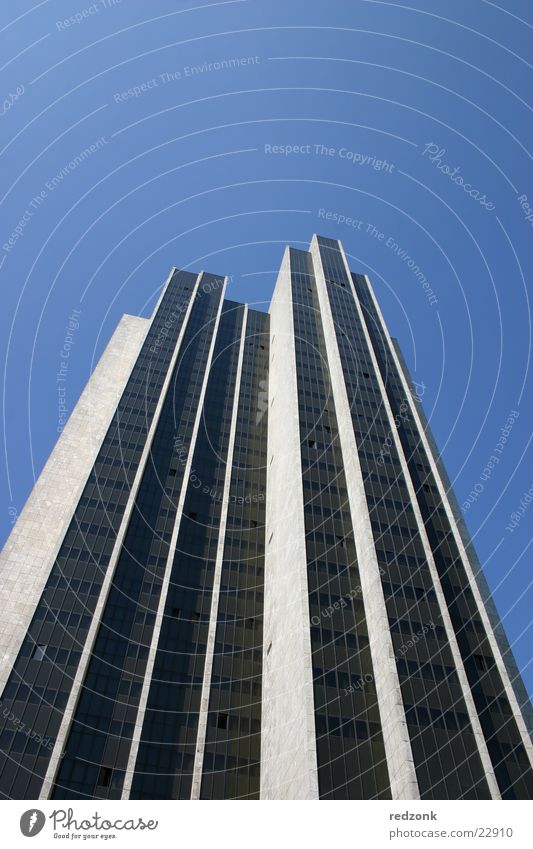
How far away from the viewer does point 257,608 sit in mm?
84625

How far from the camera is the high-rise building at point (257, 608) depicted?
195 feet

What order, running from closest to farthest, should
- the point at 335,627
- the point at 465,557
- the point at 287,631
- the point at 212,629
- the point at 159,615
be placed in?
the point at 335,627 → the point at 287,631 → the point at 159,615 → the point at 212,629 → the point at 465,557

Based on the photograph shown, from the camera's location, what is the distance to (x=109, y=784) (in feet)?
209

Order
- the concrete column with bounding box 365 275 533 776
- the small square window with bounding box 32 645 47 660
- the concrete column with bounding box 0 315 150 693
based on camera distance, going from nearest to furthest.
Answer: the concrete column with bounding box 365 275 533 776 → the small square window with bounding box 32 645 47 660 → the concrete column with bounding box 0 315 150 693

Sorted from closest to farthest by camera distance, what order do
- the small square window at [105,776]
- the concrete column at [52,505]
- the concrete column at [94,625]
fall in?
the concrete column at [94,625]
the small square window at [105,776]
the concrete column at [52,505]

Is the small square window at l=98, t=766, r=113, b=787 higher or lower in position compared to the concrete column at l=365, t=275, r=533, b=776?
lower

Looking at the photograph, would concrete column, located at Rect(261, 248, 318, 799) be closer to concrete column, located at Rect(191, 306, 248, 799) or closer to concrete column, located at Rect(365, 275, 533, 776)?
concrete column, located at Rect(191, 306, 248, 799)

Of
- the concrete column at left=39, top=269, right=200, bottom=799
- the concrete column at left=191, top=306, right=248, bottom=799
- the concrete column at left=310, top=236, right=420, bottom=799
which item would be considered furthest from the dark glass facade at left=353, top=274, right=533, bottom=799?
the concrete column at left=39, top=269, right=200, bottom=799

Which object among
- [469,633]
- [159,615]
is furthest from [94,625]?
[469,633]

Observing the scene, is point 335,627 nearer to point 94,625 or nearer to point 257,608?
point 257,608

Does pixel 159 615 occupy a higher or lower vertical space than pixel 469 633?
higher

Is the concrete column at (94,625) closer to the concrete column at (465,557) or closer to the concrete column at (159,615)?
the concrete column at (159,615)

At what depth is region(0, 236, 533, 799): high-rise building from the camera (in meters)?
59.5

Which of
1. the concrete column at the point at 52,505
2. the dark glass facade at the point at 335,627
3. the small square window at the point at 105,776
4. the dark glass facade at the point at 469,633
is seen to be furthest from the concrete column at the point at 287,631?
the concrete column at the point at 52,505
